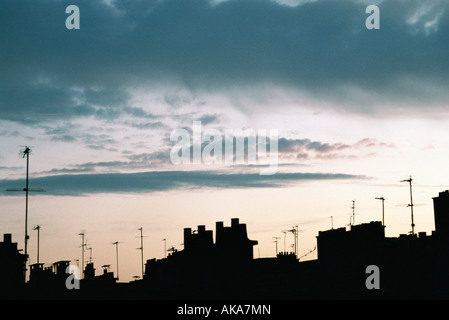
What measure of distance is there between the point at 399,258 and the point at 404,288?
2.86 meters

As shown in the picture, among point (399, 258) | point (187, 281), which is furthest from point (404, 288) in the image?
point (187, 281)

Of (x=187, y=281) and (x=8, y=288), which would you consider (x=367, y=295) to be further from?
(x=8, y=288)

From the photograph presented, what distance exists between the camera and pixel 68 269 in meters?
62.3

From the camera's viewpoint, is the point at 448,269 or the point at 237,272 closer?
the point at 448,269

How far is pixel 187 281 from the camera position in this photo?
176 ft
